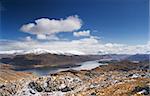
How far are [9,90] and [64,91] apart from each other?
863cm

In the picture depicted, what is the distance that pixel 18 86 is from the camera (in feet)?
137

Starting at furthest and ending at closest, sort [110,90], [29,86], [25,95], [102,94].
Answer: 1. [29,86]
2. [25,95]
3. [110,90]
4. [102,94]

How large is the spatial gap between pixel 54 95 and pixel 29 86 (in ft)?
15.5

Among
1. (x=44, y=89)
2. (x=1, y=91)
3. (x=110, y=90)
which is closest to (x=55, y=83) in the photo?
(x=44, y=89)

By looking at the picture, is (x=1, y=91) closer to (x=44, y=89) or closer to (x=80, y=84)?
(x=44, y=89)

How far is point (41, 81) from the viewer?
137 ft

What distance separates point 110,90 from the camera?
28906mm

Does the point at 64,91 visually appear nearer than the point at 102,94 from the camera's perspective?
No

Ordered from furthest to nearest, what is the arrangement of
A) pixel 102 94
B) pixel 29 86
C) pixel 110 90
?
1. pixel 29 86
2. pixel 110 90
3. pixel 102 94

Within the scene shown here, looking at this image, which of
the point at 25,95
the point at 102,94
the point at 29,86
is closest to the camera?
the point at 102,94

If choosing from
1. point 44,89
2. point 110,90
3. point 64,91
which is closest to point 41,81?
point 44,89

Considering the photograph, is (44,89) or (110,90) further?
(44,89)

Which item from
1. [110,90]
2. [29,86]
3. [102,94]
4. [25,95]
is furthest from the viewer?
[29,86]

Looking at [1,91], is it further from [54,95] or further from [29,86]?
[54,95]
